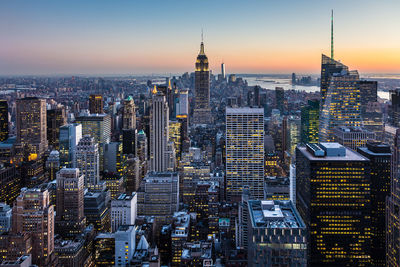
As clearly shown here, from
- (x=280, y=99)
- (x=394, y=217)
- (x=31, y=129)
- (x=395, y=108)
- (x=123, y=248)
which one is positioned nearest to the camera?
(x=394, y=217)

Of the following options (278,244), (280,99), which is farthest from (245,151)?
(280,99)

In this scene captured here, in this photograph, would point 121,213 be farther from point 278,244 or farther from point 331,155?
point 278,244

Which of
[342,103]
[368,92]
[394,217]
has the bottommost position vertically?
[394,217]

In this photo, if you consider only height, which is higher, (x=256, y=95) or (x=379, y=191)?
(x=256, y=95)

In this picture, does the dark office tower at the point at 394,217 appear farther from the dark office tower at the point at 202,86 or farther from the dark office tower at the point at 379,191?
the dark office tower at the point at 202,86

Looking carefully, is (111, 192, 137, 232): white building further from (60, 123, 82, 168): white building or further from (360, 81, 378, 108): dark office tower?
(360, 81, 378, 108): dark office tower

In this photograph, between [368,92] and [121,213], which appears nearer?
[121,213]

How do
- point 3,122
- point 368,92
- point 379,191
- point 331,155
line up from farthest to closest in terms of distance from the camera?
point 3,122 < point 368,92 < point 379,191 < point 331,155
